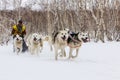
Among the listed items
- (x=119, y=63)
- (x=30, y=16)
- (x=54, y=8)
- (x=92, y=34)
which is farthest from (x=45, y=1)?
(x=119, y=63)

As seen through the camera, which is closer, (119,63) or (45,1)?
(119,63)

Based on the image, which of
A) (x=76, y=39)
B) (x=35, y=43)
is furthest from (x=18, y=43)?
(x=76, y=39)

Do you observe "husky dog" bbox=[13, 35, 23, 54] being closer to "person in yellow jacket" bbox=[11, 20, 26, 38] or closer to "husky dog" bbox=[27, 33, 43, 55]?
"person in yellow jacket" bbox=[11, 20, 26, 38]

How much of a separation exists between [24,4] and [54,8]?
857cm

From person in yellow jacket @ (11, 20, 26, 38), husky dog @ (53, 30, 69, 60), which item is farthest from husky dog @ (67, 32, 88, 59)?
person in yellow jacket @ (11, 20, 26, 38)

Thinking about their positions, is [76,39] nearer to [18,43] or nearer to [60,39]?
[60,39]

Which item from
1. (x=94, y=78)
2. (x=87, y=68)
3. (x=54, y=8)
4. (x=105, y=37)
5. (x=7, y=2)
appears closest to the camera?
(x=94, y=78)

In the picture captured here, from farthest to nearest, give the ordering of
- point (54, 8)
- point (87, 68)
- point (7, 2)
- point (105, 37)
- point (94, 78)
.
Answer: point (7, 2) < point (54, 8) < point (105, 37) < point (87, 68) < point (94, 78)

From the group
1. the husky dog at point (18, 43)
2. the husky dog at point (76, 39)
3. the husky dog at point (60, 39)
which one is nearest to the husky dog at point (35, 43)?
the husky dog at point (18, 43)

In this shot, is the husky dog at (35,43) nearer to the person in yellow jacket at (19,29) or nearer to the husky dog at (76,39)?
the person in yellow jacket at (19,29)

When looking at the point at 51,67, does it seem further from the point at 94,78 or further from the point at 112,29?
the point at 112,29

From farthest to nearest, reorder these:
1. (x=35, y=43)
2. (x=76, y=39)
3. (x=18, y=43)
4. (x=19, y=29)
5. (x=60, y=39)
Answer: (x=19, y=29) < (x=18, y=43) < (x=35, y=43) < (x=76, y=39) < (x=60, y=39)

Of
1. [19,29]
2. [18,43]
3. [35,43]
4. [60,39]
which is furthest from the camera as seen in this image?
[19,29]

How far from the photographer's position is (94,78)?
716 centimetres
